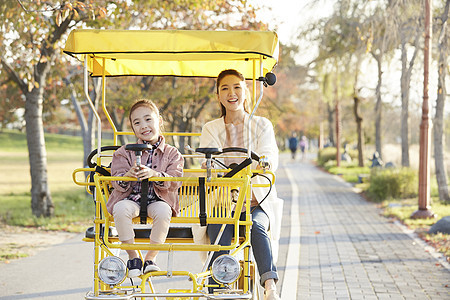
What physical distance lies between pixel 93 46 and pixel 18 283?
13.4 feet

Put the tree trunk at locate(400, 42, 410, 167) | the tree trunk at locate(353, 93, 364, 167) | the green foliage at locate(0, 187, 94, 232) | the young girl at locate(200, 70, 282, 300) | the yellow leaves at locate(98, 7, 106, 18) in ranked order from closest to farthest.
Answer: the young girl at locate(200, 70, 282, 300), the yellow leaves at locate(98, 7, 106, 18), the green foliage at locate(0, 187, 94, 232), the tree trunk at locate(400, 42, 410, 167), the tree trunk at locate(353, 93, 364, 167)

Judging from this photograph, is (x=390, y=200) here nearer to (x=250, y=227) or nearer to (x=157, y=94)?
(x=157, y=94)

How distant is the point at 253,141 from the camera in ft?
19.4

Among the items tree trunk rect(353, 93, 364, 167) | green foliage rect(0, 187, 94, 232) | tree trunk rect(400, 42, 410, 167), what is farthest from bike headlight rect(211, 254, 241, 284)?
tree trunk rect(353, 93, 364, 167)

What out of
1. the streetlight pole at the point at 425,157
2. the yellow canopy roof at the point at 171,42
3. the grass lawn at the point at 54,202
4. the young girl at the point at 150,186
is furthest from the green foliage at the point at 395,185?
the yellow canopy roof at the point at 171,42

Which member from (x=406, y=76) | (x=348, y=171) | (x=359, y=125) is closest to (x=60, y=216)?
(x=406, y=76)

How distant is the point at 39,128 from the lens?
45.0 feet

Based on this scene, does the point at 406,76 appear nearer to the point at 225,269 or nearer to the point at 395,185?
the point at 395,185

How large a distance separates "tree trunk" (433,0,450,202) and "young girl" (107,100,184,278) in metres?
10.7

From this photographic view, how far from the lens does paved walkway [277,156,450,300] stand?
7607 millimetres

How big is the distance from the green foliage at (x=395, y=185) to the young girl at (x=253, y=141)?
13.6 m

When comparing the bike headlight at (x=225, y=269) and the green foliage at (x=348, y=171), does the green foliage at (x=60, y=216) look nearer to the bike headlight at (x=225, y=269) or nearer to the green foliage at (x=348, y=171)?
the bike headlight at (x=225, y=269)

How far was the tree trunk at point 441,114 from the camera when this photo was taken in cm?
1477

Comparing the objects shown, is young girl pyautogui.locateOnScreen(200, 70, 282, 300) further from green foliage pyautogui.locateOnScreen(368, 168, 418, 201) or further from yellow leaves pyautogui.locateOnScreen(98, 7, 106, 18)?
green foliage pyautogui.locateOnScreen(368, 168, 418, 201)
